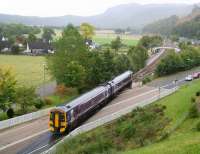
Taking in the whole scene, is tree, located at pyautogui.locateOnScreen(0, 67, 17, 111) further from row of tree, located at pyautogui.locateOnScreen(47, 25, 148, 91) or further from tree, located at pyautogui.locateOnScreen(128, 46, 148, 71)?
tree, located at pyautogui.locateOnScreen(128, 46, 148, 71)

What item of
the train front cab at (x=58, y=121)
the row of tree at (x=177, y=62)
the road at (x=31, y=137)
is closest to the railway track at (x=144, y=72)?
the row of tree at (x=177, y=62)

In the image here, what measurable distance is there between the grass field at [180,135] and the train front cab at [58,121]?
32.6ft

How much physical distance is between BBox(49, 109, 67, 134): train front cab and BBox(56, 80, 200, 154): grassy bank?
2383 mm

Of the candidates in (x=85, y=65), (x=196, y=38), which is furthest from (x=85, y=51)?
(x=196, y=38)

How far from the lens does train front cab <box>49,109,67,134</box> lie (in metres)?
38.1

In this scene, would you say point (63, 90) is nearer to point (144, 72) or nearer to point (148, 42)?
point (144, 72)

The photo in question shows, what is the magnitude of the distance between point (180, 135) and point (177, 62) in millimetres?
55228

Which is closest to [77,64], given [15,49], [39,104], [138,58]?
[39,104]

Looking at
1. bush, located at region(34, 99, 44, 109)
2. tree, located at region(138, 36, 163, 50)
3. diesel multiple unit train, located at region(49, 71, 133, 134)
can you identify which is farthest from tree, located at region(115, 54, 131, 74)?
tree, located at region(138, 36, 163, 50)

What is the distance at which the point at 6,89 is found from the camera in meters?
46.2

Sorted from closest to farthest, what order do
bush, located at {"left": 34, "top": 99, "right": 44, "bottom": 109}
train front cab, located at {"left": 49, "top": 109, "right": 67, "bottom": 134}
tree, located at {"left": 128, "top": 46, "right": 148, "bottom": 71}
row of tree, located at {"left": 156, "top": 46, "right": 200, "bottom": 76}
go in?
1. train front cab, located at {"left": 49, "top": 109, "right": 67, "bottom": 134}
2. bush, located at {"left": 34, "top": 99, "right": 44, "bottom": 109}
3. row of tree, located at {"left": 156, "top": 46, "right": 200, "bottom": 76}
4. tree, located at {"left": 128, "top": 46, "right": 148, "bottom": 71}

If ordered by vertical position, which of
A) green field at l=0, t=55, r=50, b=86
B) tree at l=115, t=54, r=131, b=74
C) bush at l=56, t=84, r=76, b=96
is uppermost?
tree at l=115, t=54, r=131, b=74

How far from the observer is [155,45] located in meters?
158

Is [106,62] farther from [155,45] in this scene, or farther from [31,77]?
[155,45]
